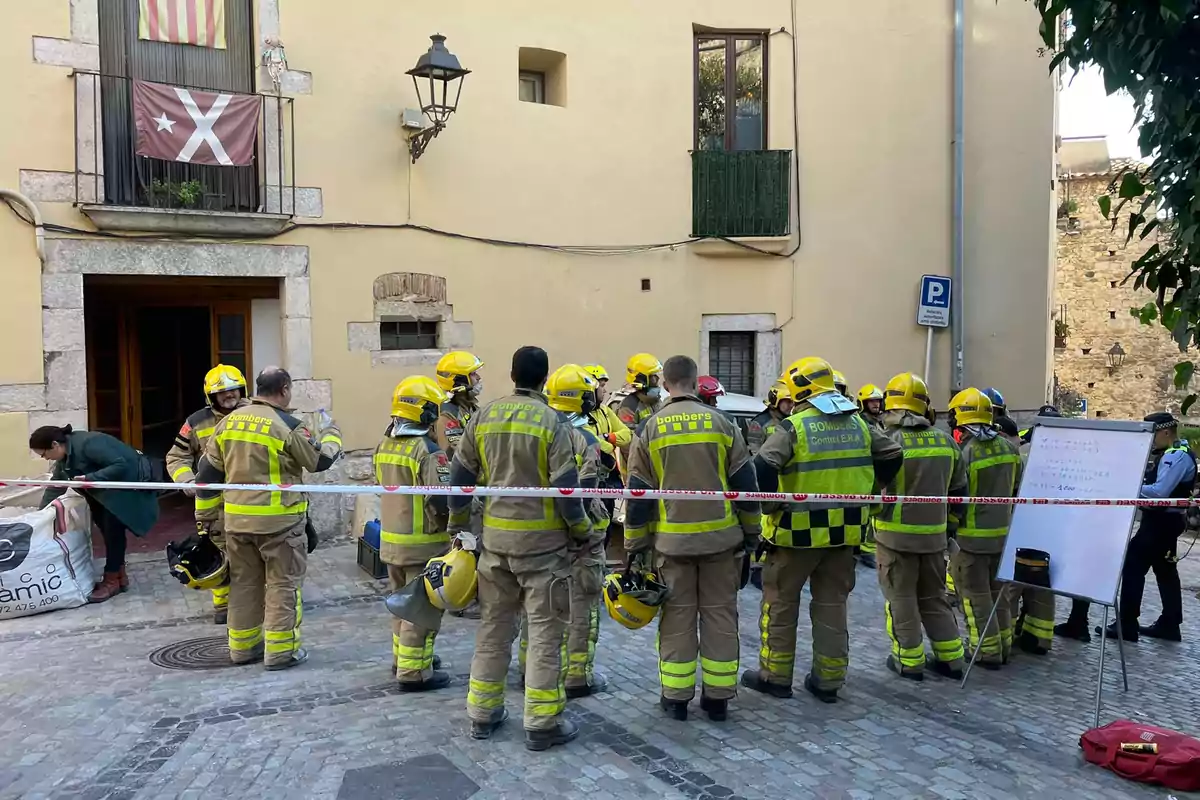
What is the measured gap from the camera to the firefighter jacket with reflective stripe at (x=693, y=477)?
17.2 ft

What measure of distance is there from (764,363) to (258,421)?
23.6 feet

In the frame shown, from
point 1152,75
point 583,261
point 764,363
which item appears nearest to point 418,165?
point 583,261

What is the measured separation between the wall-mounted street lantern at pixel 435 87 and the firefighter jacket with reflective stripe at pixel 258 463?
14.8ft

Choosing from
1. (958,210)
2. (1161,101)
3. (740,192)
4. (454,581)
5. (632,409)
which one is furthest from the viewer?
(958,210)

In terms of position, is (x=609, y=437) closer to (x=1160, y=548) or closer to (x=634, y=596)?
(x=634, y=596)

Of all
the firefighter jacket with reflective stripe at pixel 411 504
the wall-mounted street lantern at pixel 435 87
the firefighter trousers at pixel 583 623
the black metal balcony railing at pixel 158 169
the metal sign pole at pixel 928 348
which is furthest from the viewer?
the metal sign pole at pixel 928 348

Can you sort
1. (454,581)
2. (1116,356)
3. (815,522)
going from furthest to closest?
1. (1116,356)
2. (815,522)
3. (454,581)

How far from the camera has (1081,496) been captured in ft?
19.0

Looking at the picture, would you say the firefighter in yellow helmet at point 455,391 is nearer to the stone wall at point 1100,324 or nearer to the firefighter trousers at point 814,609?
the firefighter trousers at point 814,609

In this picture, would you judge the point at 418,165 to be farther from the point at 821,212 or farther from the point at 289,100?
the point at 821,212

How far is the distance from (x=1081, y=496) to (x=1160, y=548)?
187 cm

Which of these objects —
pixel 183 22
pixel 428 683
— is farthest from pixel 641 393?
pixel 183 22

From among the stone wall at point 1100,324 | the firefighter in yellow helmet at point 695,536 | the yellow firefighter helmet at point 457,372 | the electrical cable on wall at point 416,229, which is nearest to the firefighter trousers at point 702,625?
the firefighter in yellow helmet at point 695,536

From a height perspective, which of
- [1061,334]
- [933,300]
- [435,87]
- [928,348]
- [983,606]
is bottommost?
[983,606]
